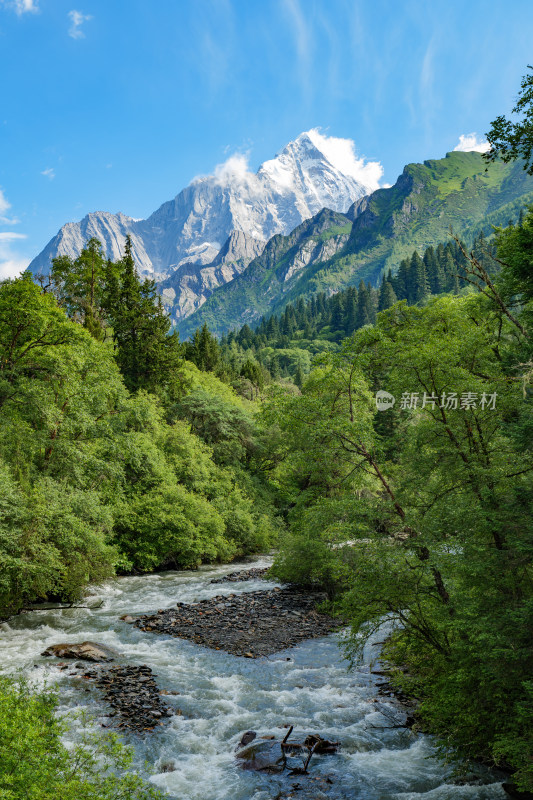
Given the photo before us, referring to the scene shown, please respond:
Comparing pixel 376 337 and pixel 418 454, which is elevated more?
pixel 376 337

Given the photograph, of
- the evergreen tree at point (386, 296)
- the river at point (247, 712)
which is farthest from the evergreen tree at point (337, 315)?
the river at point (247, 712)

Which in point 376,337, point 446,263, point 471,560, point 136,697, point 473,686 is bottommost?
point 136,697

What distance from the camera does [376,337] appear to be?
40.1 ft

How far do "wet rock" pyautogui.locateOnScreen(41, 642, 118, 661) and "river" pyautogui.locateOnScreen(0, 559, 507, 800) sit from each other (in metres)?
0.42

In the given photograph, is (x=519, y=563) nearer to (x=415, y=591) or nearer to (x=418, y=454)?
(x=415, y=591)

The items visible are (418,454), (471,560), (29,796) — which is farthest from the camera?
(418,454)

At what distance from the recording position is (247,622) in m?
18.8

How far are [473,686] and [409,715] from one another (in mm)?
4020

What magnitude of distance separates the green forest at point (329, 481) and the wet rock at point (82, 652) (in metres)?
2.96

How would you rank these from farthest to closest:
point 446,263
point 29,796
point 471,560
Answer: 1. point 446,263
2. point 471,560
3. point 29,796

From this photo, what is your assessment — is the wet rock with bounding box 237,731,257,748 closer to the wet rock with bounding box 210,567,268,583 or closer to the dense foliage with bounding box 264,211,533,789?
the dense foliage with bounding box 264,211,533,789

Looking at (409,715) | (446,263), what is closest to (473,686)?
(409,715)

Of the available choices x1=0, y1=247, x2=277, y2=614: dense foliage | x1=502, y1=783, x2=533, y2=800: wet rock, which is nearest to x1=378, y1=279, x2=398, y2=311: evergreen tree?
x1=0, y1=247, x2=277, y2=614: dense foliage

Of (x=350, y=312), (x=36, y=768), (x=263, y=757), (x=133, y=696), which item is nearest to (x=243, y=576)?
(x=133, y=696)
